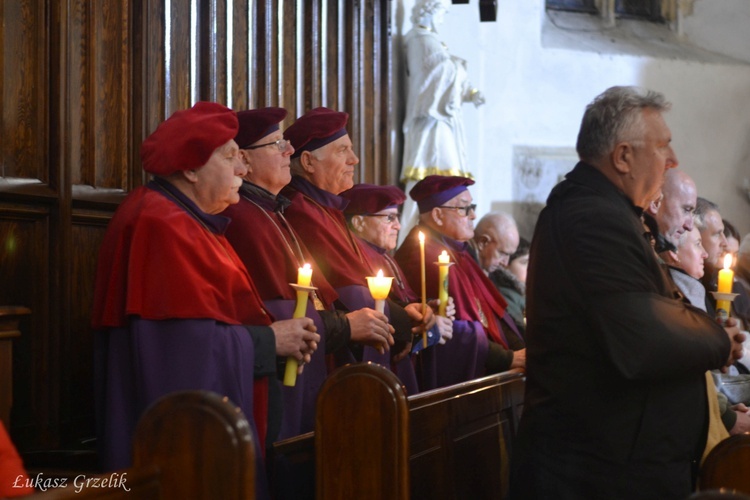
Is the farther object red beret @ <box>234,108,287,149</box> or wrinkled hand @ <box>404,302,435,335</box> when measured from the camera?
wrinkled hand @ <box>404,302,435,335</box>

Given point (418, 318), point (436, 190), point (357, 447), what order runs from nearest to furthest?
1. point (357, 447)
2. point (418, 318)
3. point (436, 190)

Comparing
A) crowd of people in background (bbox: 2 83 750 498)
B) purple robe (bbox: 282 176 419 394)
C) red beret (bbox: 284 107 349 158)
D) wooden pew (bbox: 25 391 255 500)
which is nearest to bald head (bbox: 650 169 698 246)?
crowd of people in background (bbox: 2 83 750 498)

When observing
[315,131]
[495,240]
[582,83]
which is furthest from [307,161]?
[582,83]

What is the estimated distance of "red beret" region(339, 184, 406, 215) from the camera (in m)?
5.54

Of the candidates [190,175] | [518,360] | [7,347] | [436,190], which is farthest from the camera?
[436,190]

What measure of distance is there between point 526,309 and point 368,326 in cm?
96

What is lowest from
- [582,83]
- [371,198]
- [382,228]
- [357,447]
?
[357,447]

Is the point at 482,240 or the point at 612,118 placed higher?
the point at 612,118

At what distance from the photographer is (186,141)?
11.7 ft

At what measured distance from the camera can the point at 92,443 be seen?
13.1 feet

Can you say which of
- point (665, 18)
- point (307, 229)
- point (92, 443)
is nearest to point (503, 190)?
point (665, 18)

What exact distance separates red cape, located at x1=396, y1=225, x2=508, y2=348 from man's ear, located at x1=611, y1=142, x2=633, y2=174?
265 centimetres

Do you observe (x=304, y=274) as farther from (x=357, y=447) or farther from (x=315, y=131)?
(x=315, y=131)

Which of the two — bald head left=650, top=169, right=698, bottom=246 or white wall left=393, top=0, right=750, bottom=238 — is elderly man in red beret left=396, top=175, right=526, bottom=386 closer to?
bald head left=650, top=169, right=698, bottom=246
